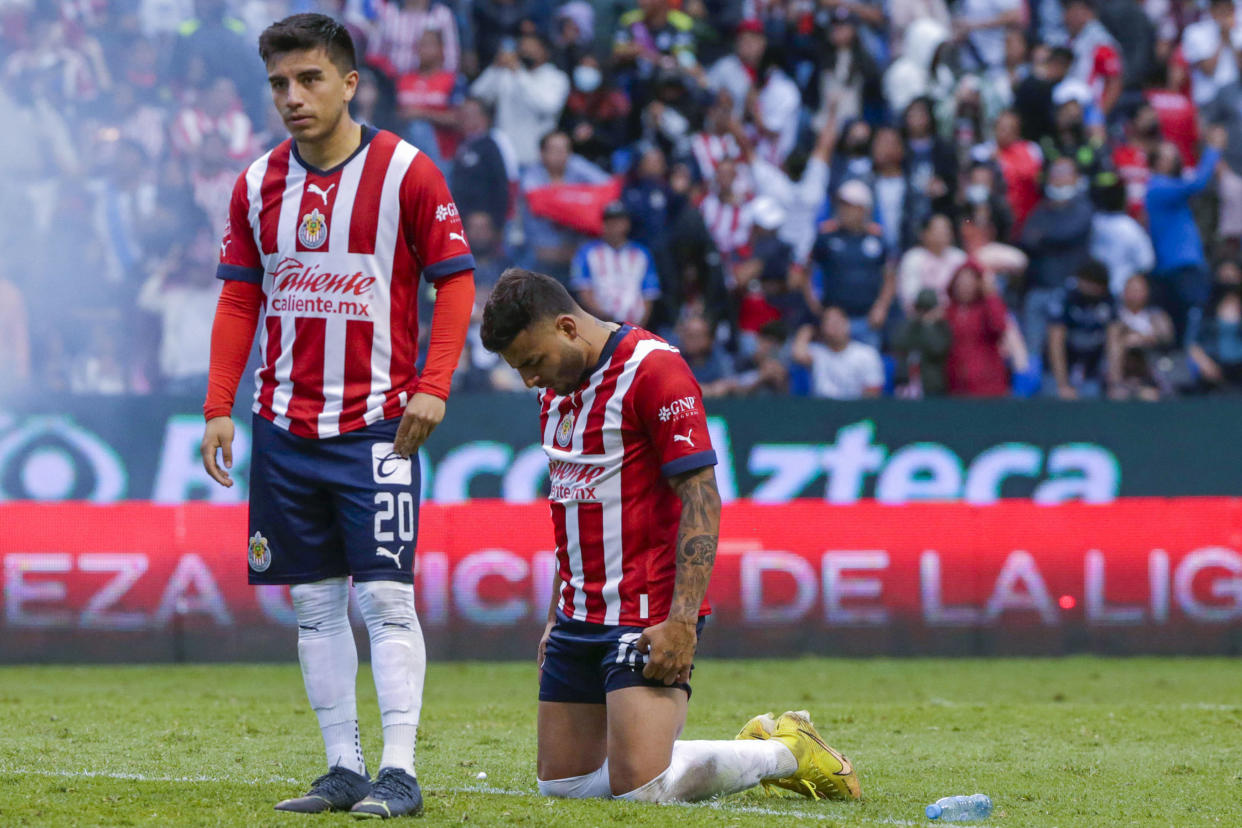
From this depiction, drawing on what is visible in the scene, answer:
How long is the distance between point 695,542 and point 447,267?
1.08m

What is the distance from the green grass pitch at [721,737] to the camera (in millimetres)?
4840

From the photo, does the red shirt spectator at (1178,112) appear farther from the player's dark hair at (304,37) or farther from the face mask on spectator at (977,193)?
the player's dark hair at (304,37)

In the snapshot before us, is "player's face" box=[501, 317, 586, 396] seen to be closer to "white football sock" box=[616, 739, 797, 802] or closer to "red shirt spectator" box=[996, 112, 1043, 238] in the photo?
"white football sock" box=[616, 739, 797, 802]

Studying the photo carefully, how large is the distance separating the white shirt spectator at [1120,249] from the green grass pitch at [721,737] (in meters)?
4.05

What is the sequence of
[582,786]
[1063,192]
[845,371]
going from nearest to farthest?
[582,786], [845,371], [1063,192]

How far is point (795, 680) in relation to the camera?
9.77 meters

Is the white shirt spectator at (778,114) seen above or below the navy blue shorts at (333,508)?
above

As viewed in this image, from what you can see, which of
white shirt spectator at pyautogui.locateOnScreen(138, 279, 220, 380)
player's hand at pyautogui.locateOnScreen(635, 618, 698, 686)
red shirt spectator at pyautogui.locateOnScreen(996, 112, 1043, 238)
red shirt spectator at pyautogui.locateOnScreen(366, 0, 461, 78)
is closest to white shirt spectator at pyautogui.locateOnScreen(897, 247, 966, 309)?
red shirt spectator at pyautogui.locateOnScreen(996, 112, 1043, 238)

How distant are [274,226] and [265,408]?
540mm

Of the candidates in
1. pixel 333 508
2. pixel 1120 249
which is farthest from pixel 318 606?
pixel 1120 249

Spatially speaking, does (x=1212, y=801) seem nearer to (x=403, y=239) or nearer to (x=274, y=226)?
(x=403, y=239)

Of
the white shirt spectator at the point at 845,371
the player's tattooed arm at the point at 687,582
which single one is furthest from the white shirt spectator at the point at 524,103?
the player's tattooed arm at the point at 687,582

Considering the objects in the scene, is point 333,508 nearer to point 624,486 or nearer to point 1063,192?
point 624,486

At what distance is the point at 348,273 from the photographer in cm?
481
